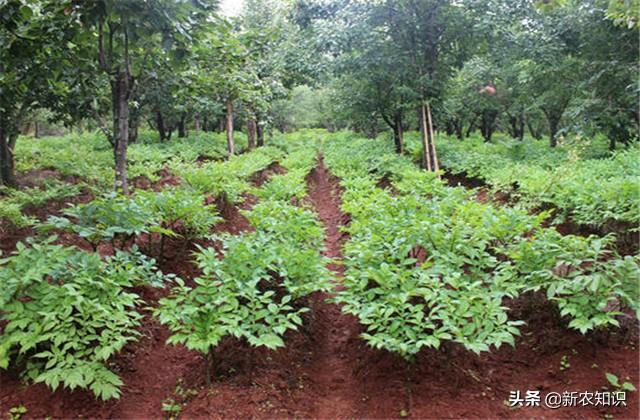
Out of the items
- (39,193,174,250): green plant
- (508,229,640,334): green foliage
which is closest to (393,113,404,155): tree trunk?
(508,229,640,334): green foliage

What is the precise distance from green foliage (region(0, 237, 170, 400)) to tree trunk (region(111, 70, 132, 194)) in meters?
2.36

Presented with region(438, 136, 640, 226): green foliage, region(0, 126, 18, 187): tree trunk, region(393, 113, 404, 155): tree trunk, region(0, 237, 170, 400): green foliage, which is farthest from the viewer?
region(393, 113, 404, 155): tree trunk

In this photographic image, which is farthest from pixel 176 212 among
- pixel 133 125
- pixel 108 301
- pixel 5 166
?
pixel 133 125

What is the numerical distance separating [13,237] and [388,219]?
5.18 metres

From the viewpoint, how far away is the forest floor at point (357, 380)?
267 cm

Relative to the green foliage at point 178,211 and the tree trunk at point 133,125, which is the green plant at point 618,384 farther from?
the tree trunk at point 133,125

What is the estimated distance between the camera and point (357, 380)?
3.21 meters

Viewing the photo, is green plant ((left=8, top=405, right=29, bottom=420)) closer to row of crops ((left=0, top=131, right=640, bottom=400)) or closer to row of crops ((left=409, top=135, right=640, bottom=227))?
row of crops ((left=0, top=131, right=640, bottom=400))

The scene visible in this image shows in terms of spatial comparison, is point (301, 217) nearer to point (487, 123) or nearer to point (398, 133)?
point (398, 133)

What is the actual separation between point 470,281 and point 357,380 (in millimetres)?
1286

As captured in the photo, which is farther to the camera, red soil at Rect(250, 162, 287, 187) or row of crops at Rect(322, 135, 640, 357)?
red soil at Rect(250, 162, 287, 187)

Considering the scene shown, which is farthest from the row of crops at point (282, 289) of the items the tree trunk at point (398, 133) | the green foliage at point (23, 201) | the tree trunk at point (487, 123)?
the tree trunk at point (487, 123)

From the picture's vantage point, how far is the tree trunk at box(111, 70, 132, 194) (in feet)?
16.4

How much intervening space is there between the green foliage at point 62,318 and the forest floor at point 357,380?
0.90 ft
